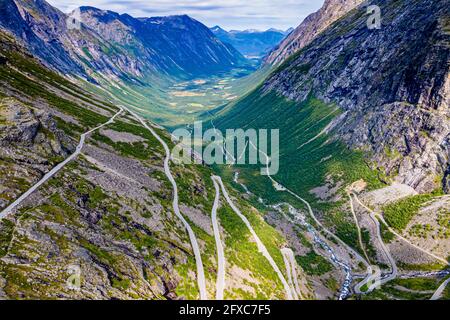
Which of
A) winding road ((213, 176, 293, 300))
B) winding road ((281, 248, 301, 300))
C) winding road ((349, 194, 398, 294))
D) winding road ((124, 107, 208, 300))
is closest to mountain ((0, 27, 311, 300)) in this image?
winding road ((124, 107, 208, 300))

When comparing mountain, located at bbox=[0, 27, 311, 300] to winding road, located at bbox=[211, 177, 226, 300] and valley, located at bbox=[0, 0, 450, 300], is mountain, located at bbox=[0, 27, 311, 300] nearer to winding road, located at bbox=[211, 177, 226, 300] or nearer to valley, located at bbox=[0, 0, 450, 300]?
valley, located at bbox=[0, 0, 450, 300]

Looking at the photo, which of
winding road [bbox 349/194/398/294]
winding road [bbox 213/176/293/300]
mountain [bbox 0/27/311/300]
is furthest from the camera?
winding road [bbox 349/194/398/294]

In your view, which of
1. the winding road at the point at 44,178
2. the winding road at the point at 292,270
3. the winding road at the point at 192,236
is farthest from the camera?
the winding road at the point at 292,270

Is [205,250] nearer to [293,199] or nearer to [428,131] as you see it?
[293,199]

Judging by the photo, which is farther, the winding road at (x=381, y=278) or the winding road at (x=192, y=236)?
the winding road at (x=381, y=278)

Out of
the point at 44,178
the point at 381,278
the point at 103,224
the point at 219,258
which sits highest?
the point at 44,178

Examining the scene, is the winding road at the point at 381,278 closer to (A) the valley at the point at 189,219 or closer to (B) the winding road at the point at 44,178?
(A) the valley at the point at 189,219

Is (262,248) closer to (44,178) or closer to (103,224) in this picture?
(103,224)

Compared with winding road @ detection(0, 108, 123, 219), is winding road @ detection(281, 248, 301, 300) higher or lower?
lower

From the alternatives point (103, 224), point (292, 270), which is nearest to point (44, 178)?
point (103, 224)

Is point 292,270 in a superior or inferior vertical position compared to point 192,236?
inferior

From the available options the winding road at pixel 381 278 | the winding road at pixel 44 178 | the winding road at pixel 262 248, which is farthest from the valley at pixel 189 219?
the winding road at pixel 44 178

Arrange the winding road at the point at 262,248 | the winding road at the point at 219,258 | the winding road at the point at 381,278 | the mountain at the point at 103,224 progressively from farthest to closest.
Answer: the winding road at the point at 381,278
the winding road at the point at 262,248
the winding road at the point at 219,258
the mountain at the point at 103,224
